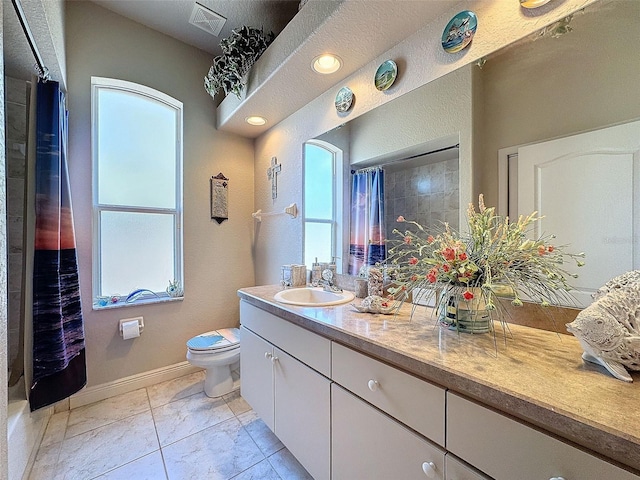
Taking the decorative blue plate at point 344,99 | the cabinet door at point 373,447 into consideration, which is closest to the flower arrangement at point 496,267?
the cabinet door at point 373,447

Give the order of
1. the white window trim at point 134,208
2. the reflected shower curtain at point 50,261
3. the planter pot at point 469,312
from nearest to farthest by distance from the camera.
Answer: the planter pot at point 469,312 → the reflected shower curtain at point 50,261 → the white window trim at point 134,208

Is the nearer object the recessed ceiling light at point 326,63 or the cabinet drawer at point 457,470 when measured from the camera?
the cabinet drawer at point 457,470

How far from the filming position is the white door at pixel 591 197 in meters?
0.86

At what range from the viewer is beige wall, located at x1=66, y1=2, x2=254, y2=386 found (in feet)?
6.52

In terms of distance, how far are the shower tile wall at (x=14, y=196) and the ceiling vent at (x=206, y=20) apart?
1218mm

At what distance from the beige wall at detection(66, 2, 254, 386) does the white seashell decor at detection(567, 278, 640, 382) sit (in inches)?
98.0

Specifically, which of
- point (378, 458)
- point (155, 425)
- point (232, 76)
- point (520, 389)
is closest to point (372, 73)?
point (232, 76)

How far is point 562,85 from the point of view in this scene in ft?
3.26

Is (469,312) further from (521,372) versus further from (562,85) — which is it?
(562,85)

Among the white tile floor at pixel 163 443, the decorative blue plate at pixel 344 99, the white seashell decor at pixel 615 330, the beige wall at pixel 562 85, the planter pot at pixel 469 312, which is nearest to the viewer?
the white seashell decor at pixel 615 330

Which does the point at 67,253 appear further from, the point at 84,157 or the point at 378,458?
the point at 378,458

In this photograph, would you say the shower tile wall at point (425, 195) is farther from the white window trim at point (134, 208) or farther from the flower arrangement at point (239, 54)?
the white window trim at point (134, 208)

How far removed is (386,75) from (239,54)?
109cm

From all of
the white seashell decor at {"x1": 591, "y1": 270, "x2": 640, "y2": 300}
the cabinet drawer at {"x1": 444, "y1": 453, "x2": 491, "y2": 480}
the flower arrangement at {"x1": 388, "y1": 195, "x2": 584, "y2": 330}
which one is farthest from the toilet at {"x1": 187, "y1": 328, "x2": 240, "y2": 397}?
the white seashell decor at {"x1": 591, "y1": 270, "x2": 640, "y2": 300}
